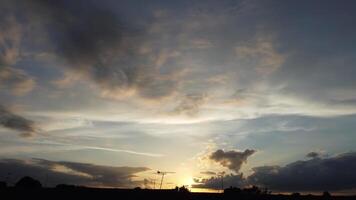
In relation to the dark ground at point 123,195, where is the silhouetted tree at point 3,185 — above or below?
above

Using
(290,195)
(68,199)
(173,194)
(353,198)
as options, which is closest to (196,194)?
(173,194)

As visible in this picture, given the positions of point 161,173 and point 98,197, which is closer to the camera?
point 98,197

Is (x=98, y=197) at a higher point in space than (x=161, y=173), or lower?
lower

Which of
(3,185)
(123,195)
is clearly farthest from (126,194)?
(3,185)

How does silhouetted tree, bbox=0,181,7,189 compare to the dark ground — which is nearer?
the dark ground

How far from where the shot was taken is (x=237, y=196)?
50469 millimetres

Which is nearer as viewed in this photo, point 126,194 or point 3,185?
point 126,194

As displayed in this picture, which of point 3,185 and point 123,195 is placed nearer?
point 123,195

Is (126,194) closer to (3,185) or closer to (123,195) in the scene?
(123,195)

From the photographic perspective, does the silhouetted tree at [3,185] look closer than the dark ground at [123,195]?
No

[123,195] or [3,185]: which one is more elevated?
[3,185]

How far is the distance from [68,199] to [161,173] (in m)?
25.3

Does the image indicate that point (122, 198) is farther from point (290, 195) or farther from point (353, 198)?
point (353, 198)

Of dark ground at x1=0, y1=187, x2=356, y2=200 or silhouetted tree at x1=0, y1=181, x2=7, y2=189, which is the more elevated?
silhouetted tree at x1=0, y1=181, x2=7, y2=189
